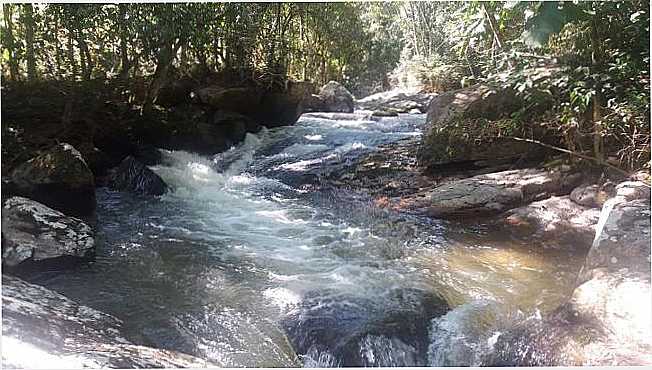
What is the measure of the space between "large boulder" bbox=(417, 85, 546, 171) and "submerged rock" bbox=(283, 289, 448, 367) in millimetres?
776

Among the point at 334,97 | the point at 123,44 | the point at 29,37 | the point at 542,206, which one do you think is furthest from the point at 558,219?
the point at 29,37

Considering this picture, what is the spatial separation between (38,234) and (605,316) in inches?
86.5

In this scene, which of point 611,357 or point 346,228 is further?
point 346,228

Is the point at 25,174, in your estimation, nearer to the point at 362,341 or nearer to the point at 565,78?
the point at 362,341

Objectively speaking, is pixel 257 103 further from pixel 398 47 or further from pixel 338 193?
pixel 398 47

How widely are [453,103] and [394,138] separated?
39 cm

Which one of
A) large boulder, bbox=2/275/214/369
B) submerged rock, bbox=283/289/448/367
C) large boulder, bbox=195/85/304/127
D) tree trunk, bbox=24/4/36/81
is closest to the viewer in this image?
large boulder, bbox=2/275/214/369

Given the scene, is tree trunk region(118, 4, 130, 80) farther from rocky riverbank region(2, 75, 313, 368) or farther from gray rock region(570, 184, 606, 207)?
gray rock region(570, 184, 606, 207)

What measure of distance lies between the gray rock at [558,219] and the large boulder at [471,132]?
9.3 inches

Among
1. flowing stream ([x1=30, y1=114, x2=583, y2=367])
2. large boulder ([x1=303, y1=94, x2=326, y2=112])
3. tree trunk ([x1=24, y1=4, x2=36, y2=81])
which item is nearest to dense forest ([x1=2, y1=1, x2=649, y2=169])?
tree trunk ([x1=24, y1=4, x2=36, y2=81])

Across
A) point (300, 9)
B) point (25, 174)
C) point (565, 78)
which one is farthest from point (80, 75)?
point (565, 78)

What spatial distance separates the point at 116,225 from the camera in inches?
99.1

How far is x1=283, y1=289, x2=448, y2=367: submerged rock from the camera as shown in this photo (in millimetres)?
2096

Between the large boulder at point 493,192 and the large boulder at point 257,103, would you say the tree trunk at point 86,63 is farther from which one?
the large boulder at point 493,192
